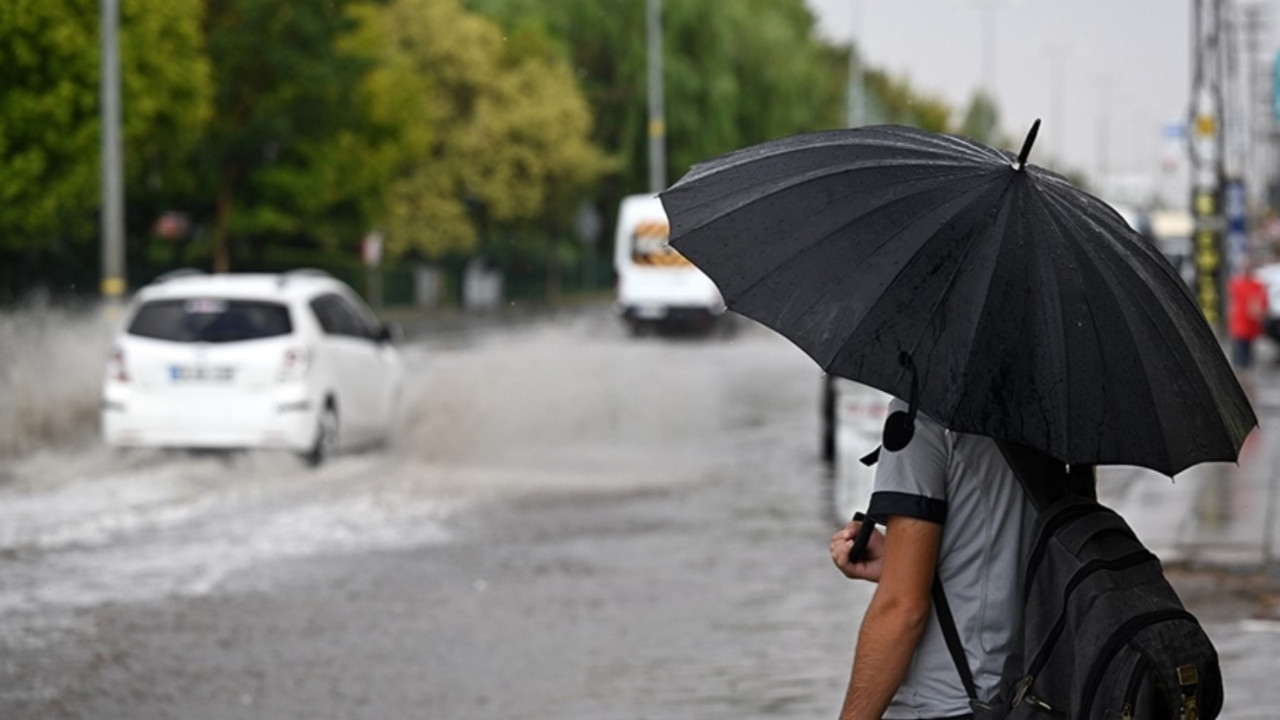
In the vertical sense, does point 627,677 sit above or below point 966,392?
below

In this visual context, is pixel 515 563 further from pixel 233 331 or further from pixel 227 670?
pixel 233 331

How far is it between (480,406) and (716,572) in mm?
14051

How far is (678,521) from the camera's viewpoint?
47.2 feet

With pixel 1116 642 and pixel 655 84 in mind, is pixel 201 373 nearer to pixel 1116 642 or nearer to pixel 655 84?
pixel 1116 642

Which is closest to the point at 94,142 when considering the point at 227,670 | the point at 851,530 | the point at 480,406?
the point at 480,406

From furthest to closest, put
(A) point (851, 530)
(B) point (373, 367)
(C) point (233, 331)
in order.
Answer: (B) point (373, 367) → (C) point (233, 331) → (A) point (851, 530)

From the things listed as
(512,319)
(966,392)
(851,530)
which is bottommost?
(512,319)

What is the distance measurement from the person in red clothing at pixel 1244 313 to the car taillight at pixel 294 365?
1488cm

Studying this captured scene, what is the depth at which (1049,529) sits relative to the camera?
368cm

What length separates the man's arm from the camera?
12.4ft

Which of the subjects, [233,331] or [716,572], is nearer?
[716,572]

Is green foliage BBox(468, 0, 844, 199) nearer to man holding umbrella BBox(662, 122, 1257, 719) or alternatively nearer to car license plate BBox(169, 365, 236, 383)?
car license plate BBox(169, 365, 236, 383)

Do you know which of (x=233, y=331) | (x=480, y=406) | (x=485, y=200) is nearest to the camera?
(x=233, y=331)

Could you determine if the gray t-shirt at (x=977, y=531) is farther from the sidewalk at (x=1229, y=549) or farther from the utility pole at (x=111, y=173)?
the utility pole at (x=111, y=173)
